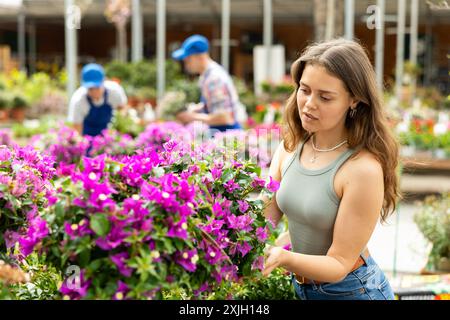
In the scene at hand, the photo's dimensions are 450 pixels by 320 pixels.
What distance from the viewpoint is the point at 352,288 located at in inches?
83.5

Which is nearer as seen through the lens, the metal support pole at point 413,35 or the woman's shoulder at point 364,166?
the woman's shoulder at point 364,166

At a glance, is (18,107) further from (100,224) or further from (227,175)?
(100,224)

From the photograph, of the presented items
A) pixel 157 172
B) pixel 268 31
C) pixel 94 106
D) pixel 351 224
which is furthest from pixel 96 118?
pixel 268 31

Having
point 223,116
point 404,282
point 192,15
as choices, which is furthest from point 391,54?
point 404,282

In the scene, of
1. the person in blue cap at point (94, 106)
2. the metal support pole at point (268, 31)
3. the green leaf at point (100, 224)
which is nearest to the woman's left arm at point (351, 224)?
the green leaf at point (100, 224)

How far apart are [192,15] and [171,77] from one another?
19.6 feet

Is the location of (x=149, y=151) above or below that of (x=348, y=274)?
above

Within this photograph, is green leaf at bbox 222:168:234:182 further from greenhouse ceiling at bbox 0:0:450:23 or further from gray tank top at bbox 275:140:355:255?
greenhouse ceiling at bbox 0:0:450:23

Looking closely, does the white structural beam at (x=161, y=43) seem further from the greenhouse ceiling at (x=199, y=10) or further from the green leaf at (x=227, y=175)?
the green leaf at (x=227, y=175)

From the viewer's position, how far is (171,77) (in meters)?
15.8

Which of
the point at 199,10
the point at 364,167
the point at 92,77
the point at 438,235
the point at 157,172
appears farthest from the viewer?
the point at 199,10

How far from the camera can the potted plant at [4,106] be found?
14.9m

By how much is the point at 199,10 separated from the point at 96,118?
14.6 meters
